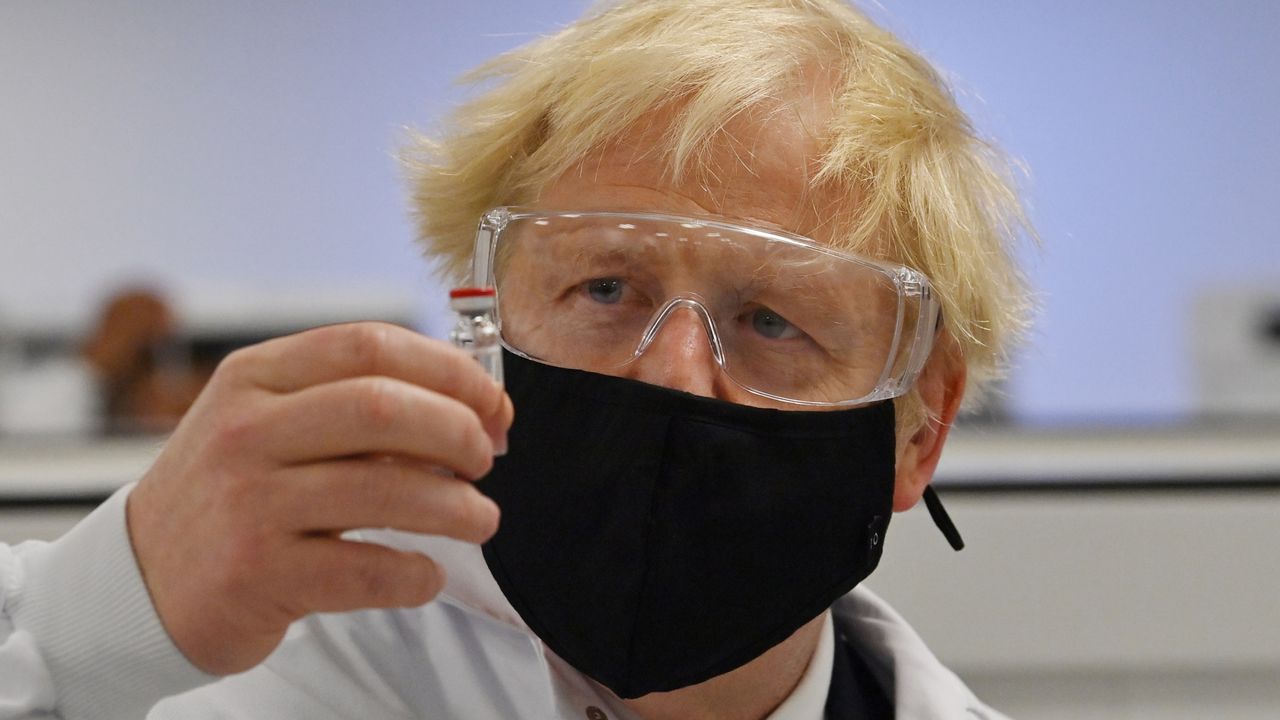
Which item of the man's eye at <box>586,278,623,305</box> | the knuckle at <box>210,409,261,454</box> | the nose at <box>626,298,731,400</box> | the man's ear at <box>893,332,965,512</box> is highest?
the knuckle at <box>210,409,261,454</box>

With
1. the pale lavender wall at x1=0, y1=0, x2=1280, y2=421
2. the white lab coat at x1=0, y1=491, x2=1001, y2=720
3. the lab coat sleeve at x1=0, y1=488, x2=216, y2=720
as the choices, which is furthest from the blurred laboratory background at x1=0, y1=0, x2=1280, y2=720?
the lab coat sleeve at x1=0, y1=488, x2=216, y2=720

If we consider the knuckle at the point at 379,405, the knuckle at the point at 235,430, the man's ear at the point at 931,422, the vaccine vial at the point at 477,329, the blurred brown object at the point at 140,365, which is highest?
the vaccine vial at the point at 477,329

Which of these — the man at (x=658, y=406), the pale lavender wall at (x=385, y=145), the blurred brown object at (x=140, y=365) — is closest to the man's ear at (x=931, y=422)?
the man at (x=658, y=406)

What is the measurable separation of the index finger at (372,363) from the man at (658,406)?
0.13 feet

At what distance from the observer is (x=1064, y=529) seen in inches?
106

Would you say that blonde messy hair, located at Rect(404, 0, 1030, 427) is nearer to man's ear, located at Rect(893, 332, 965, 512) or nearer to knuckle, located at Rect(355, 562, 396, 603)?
man's ear, located at Rect(893, 332, 965, 512)

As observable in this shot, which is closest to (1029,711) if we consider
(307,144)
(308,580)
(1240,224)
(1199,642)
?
(1199,642)

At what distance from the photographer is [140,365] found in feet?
11.6

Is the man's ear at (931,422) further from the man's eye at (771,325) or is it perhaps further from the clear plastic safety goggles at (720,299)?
the man's eye at (771,325)

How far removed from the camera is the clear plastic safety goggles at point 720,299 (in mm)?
1238

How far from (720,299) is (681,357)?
10 centimetres

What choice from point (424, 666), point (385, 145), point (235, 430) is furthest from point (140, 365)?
point (235, 430)

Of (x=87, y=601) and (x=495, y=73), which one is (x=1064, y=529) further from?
(x=87, y=601)

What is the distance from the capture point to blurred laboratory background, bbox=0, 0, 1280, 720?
8.85 ft
